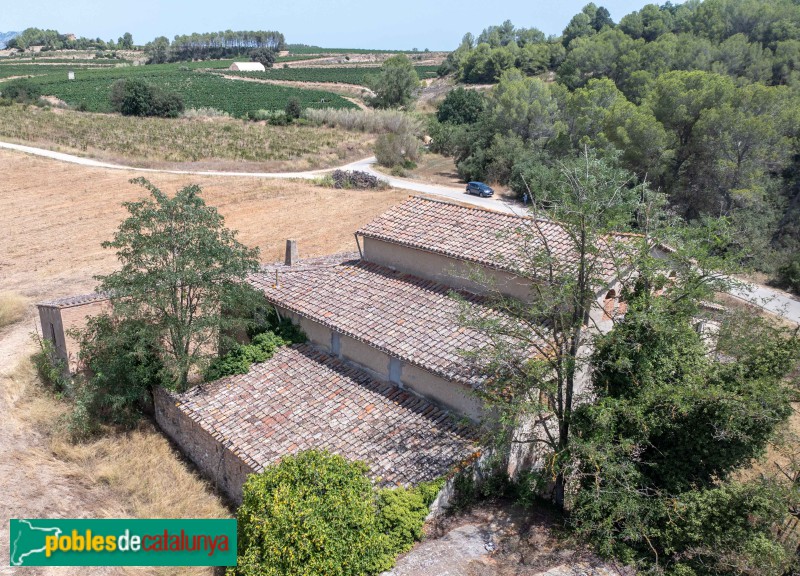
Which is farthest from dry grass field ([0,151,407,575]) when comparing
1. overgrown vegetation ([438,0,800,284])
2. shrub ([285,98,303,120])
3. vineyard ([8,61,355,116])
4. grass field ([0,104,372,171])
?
vineyard ([8,61,355,116])

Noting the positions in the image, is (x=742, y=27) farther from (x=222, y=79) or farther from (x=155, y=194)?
(x=222, y=79)

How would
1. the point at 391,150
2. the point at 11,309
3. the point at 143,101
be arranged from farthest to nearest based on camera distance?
the point at 143,101
the point at 391,150
the point at 11,309

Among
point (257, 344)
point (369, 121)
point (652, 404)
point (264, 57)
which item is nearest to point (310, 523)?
point (652, 404)

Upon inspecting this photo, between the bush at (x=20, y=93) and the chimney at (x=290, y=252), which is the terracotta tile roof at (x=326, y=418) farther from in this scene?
the bush at (x=20, y=93)

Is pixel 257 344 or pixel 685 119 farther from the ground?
pixel 685 119

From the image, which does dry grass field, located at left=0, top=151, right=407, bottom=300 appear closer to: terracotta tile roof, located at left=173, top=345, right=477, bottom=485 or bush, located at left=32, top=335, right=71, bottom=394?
bush, located at left=32, top=335, right=71, bottom=394

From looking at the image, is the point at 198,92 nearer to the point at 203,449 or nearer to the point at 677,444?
the point at 203,449

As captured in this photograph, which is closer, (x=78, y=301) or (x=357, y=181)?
(x=78, y=301)
